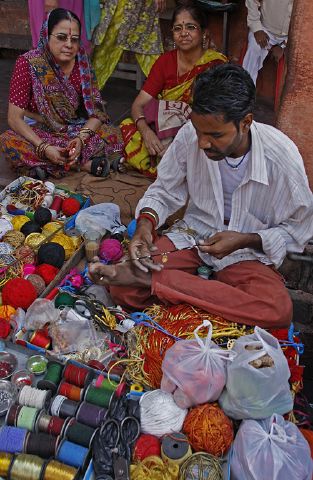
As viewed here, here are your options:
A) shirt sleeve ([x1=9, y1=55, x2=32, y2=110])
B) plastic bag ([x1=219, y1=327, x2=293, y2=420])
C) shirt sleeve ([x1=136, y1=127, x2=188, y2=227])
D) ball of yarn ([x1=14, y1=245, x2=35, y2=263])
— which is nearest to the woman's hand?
shirt sleeve ([x1=9, y1=55, x2=32, y2=110])

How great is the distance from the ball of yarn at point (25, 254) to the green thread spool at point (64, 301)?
0.44 m

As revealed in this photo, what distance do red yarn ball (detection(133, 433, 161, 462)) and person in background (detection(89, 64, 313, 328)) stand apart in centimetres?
68

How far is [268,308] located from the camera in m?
2.57

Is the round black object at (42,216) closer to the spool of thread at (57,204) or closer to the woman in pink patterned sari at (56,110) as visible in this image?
the spool of thread at (57,204)

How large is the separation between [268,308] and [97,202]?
180 cm

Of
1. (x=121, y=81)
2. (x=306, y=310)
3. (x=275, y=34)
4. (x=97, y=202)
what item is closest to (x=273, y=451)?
(x=306, y=310)

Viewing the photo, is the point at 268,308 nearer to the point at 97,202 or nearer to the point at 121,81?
the point at 97,202

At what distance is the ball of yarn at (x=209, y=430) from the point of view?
7.04 ft

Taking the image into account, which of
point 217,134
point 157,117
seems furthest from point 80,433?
point 157,117

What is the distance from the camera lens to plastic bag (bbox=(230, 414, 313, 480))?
1.98m

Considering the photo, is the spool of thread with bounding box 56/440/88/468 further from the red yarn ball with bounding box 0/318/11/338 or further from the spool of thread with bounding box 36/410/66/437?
the red yarn ball with bounding box 0/318/11/338

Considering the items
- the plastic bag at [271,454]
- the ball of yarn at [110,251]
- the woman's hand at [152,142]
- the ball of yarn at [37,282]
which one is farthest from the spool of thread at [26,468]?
the woman's hand at [152,142]

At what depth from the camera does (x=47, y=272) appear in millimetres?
3111

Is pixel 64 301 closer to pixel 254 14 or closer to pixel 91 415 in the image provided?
pixel 91 415
